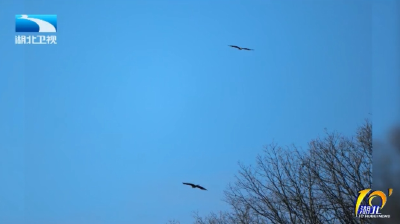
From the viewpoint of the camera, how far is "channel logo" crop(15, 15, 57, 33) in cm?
2344

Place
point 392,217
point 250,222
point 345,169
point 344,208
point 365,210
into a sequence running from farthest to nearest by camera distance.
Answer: point 250,222, point 345,169, point 344,208, point 365,210, point 392,217

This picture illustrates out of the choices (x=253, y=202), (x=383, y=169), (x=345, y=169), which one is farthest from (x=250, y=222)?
(x=383, y=169)

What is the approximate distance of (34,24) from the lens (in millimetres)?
24031

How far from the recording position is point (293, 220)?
18562 mm

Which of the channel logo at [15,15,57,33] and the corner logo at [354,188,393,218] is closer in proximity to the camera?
the corner logo at [354,188,393,218]

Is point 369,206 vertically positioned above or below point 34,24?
below

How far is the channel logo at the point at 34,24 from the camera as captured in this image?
2344cm

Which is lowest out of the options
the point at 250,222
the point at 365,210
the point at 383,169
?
the point at 250,222

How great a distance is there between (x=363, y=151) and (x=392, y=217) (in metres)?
9.86

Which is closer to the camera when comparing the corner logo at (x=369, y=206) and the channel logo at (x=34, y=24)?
the corner logo at (x=369, y=206)

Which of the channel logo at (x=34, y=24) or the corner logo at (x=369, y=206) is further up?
the channel logo at (x=34, y=24)

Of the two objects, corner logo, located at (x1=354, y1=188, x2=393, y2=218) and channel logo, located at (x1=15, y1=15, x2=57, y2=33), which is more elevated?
channel logo, located at (x1=15, y1=15, x2=57, y2=33)

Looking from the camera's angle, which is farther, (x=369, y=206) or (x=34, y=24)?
(x=34, y=24)

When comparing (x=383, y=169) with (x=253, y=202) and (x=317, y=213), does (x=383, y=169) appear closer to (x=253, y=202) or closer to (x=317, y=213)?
(x=317, y=213)
